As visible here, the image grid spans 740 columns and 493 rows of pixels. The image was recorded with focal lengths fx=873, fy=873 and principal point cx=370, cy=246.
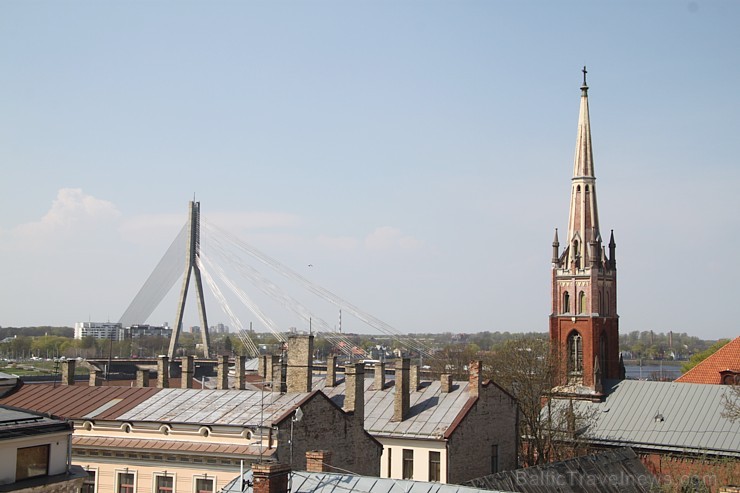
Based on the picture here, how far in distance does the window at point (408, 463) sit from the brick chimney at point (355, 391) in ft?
16.6

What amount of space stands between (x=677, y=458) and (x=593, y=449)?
5.06m

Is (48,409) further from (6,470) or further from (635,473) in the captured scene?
(635,473)

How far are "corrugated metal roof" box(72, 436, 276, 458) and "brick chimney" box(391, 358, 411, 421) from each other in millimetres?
12678

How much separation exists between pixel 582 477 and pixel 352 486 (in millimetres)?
14090

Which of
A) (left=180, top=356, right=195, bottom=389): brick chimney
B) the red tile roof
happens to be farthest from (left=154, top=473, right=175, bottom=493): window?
the red tile roof

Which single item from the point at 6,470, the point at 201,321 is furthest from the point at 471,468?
the point at 201,321

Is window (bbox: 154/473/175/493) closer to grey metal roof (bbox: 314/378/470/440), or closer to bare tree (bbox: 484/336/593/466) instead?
grey metal roof (bbox: 314/378/470/440)

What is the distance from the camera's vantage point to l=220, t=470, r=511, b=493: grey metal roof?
22.8 metres

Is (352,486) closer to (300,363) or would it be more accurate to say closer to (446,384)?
(300,363)

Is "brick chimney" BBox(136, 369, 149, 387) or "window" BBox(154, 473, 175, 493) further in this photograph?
"brick chimney" BBox(136, 369, 149, 387)

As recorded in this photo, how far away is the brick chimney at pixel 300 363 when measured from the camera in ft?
108

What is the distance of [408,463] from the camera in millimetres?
38500

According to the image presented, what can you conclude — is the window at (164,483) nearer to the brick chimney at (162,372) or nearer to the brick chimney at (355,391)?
the brick chimney at (355,391)

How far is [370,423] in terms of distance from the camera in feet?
132
